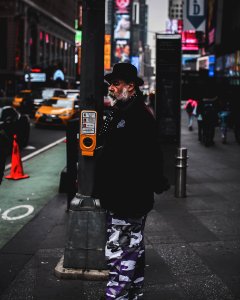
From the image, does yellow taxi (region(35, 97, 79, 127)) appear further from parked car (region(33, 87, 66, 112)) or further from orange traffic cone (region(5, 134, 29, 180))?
orange traffic cone (region(5, 134, 29, 180))

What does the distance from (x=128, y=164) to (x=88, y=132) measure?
108 centimetres

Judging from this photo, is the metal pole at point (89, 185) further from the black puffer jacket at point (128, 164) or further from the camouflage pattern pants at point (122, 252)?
the black puffer jacket at point (128, 164)

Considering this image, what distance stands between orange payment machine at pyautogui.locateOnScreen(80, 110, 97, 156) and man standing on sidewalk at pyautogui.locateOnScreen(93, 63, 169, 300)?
0.77 metres

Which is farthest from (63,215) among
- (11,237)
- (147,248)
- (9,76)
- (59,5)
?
(59,5)

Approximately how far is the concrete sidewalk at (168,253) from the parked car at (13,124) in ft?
24.5

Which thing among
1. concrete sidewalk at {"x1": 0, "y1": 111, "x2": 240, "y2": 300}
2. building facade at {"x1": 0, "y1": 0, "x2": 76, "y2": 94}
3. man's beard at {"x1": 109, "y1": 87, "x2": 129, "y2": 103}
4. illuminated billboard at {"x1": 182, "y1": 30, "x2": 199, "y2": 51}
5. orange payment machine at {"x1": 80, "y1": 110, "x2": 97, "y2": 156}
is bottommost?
concrete sidewalk at {"x1": 0, "y1": 111, "x2": 240, "y2": 300}

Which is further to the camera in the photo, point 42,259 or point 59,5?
point 59,5

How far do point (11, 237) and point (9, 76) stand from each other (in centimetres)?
7996

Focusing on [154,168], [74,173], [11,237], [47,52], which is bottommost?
[11,237]

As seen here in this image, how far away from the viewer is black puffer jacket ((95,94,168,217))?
12.4 feet

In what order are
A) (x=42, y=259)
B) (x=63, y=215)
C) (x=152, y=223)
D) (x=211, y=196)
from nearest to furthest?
(x=42, y=259) < (x=152, y=223) < (x=63, y=215) < (x=211, y=196)

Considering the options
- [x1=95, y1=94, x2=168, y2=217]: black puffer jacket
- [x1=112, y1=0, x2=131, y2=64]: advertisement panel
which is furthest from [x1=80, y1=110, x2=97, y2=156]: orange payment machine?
[x1=112, y1=0, x2=131, y2=64]: advertisement panel

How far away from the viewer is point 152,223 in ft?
23.2

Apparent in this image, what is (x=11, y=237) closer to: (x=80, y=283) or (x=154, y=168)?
(x=80, y=283)
